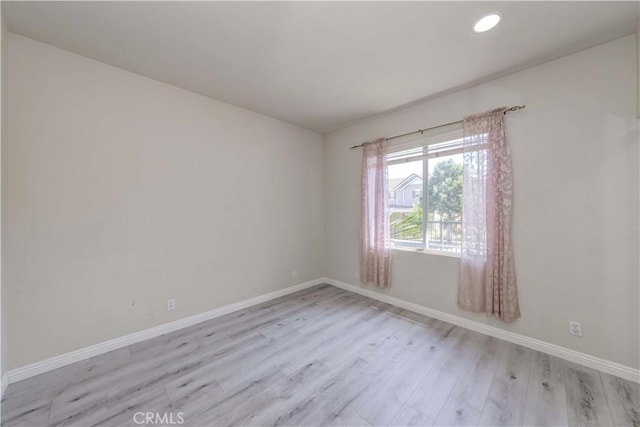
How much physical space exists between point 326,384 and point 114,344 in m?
2.03

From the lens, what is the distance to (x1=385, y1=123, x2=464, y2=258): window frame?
2879mm

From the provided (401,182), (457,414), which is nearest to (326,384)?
(457,414)

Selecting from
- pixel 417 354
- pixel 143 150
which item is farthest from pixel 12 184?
pixel 417 354

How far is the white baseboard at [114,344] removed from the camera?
1.93 meters

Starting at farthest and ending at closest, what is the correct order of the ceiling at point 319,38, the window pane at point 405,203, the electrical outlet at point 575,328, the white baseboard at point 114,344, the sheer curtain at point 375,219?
1. the sheer curtain at point 375,219
2. the window pane at point 405,203
3. the electrical outlet at point 575,328
4. the white baseboard at point 114,344
5. the ceiling at point 319,38

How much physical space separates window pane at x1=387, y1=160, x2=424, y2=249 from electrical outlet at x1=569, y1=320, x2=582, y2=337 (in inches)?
58.2

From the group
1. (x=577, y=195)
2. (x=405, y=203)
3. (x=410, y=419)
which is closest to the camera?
(x=410, y=419)

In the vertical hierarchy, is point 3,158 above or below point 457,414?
above

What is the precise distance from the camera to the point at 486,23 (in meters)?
1.80

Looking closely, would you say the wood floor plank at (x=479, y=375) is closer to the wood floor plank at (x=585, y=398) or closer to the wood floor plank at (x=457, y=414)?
the wood floor plank at (x=457, y=414)

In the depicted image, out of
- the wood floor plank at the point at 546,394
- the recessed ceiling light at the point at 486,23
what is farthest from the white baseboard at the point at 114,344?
the recessed ceiling light at the point at 486,23

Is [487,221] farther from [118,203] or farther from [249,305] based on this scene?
[118,203]

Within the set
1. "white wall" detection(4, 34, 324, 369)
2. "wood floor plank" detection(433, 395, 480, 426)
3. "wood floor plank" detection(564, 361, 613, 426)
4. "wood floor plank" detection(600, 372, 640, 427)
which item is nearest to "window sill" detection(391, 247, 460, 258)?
"wood floor plank" detection(564, 361, 613, 426)

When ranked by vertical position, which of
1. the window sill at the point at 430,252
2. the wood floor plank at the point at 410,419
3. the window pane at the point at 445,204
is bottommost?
the wood floor plank at the point at 410,419
